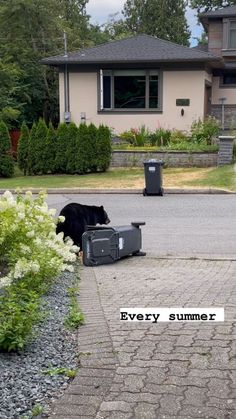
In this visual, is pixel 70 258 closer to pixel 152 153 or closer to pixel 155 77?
pixel 152 153

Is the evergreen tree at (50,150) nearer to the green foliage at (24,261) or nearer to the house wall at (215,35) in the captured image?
the green foliage at (24,261)

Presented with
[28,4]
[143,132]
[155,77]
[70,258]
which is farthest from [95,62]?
[70,258]

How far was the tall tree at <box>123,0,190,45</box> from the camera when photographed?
57844 mm

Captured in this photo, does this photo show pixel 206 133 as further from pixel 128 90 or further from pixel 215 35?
pixel 215 35

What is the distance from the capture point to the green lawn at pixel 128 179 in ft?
57.5

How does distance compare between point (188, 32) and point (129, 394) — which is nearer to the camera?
point (129, 394)

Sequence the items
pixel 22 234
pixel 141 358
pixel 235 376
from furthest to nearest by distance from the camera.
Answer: pixel 22 234 → pixel 141 358 → pixel 235 376

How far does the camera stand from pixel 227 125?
29125 mm

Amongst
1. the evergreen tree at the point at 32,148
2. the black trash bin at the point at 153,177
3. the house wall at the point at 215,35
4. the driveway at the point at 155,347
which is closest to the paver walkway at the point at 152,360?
the driveway at the point at 155,347

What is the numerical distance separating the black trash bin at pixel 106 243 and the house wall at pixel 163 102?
63.3ft

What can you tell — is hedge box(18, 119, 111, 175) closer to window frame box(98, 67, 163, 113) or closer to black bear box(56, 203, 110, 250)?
window frame box(98, 67, 163, 113)

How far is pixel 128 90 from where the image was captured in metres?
27.4

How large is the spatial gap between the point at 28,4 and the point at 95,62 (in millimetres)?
9848

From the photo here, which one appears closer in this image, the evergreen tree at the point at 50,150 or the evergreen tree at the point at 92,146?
the evergreen tree at the point at 92,146
